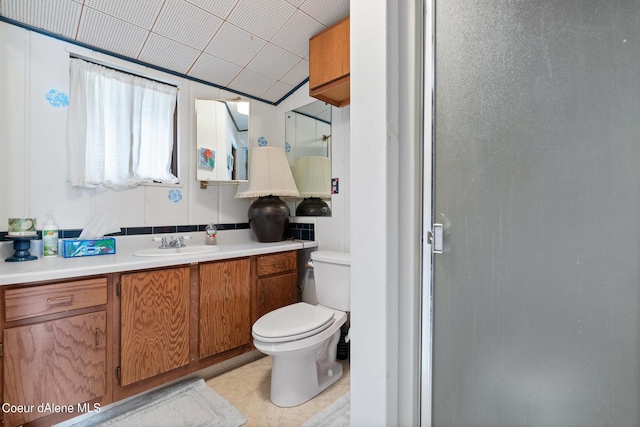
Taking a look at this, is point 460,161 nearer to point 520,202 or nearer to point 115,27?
point 520,202

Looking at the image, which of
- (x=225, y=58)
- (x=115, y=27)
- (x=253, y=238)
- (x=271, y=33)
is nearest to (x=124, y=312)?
(x=253, y=238)

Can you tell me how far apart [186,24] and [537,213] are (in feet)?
6.64

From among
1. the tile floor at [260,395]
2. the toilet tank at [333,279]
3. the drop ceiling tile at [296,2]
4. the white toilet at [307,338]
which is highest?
the drop ceiling tile at [296,2]

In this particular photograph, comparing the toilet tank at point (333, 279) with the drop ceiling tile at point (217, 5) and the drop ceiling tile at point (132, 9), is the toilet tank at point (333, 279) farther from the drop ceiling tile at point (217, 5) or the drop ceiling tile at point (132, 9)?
the drop ceiling tile at point (132, 9)

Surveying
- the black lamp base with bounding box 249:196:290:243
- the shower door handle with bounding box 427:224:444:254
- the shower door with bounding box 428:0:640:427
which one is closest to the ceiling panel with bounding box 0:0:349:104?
the black lamp base with bounding box 249:196:290:243

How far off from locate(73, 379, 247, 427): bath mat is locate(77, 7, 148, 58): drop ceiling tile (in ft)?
6.70

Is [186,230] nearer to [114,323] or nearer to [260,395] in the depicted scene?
[114,323]

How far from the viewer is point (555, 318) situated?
2.00 ft

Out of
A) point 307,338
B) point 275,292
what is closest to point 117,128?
point 275,292

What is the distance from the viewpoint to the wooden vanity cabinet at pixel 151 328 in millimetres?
1461

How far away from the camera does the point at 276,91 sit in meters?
2.48

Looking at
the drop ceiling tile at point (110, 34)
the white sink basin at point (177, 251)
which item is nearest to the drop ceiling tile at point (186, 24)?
Answer: the drop ceiling tile at point (110, 34)

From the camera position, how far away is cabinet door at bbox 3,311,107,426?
3.94 ft

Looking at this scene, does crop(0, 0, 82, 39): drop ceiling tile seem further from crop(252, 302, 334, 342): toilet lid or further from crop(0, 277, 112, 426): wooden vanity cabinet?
crop(252, 302, 334, 342): toilet lid
